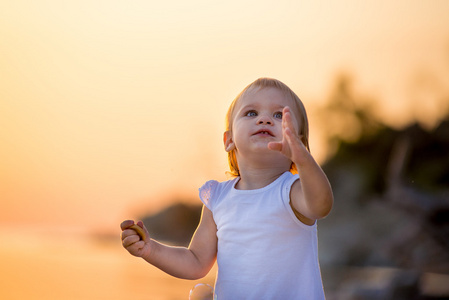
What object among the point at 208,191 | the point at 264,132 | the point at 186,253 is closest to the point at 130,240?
the point at 186,253

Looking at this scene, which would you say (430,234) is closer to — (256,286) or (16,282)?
(16,282)

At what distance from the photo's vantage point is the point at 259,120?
2.25m

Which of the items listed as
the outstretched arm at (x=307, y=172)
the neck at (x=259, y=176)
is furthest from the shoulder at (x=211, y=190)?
the outstretched arm at (x=307, y=172)

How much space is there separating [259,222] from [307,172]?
341 mm

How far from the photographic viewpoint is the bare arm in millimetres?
2334

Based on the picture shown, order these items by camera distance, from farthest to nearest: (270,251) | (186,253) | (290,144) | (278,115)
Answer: (186,253)
(278,115)
(270,251)
(290,144)

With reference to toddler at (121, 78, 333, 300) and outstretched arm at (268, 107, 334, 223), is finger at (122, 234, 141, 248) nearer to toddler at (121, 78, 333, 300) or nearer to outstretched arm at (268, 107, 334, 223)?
toddler at (121, 78, 333, 300)

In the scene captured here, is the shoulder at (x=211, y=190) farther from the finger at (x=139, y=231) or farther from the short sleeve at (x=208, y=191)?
the finger at (x=139, y=231)

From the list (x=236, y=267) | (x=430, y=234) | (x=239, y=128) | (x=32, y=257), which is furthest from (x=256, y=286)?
(x=430, y=234)

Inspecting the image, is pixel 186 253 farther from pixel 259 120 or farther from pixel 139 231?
pixel 259 120

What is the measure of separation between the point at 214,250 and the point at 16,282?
3.72 m

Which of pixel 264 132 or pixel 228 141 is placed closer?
pixel 264 132

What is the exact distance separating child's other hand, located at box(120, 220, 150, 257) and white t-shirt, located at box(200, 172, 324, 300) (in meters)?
0.29

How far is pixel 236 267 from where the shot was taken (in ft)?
7.36
